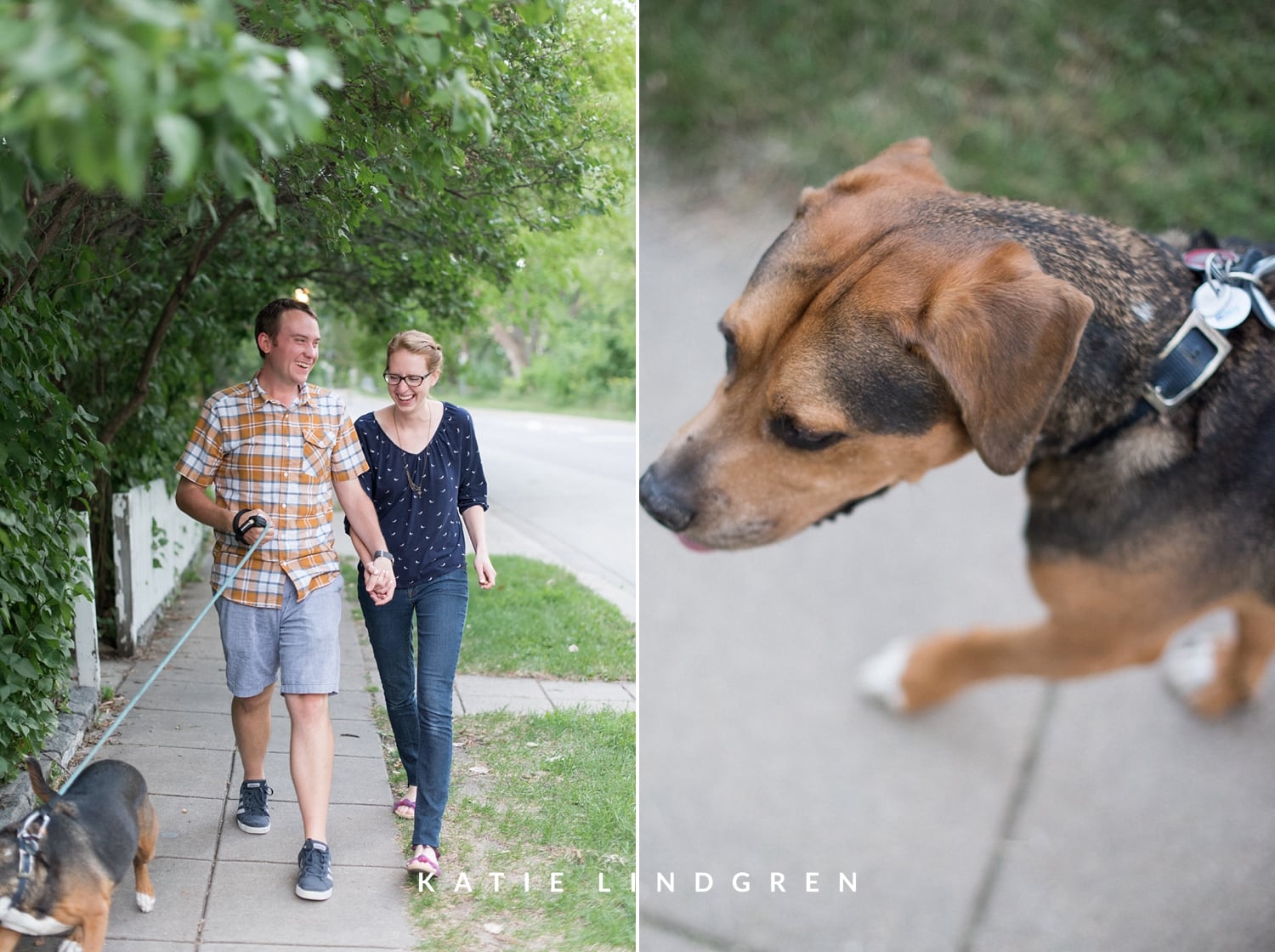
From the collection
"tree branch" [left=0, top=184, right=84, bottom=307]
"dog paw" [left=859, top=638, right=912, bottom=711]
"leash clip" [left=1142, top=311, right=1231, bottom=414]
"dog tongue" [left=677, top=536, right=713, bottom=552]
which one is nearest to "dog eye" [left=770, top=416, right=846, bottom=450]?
"dog tongue" [left=677, top=536, right=713, bottom=552]

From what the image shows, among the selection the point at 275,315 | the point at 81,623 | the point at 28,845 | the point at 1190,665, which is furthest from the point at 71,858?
the point at 1190,665

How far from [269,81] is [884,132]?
404 centimetres

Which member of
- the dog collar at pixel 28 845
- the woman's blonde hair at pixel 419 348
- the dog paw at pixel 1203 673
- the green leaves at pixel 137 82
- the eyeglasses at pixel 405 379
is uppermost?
the green leaves at pixel 137 82

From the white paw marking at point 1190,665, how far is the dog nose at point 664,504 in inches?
79.3

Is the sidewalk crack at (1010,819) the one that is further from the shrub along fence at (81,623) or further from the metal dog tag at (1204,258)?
the shrub along fence at (81,623)

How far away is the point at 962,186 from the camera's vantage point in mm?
4805

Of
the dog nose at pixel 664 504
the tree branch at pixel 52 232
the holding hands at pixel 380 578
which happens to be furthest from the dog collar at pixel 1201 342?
the tree branch at pixel 52 232

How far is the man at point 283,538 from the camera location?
287 cm

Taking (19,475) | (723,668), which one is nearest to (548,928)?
(723,668)

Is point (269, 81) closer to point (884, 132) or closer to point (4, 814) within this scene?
point (4, 814)

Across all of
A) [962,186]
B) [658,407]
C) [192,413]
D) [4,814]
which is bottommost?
[192,413]

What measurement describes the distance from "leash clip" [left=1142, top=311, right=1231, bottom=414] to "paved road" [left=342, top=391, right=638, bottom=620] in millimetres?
2933

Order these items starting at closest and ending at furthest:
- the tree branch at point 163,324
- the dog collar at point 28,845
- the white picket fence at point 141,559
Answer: the dog collar at point 28,845 → the tree branch at point 163,324 → the white picket fence at point 141,559

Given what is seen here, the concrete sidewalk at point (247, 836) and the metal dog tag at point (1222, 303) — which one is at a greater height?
the metal dog tag at point (1222, 303)
